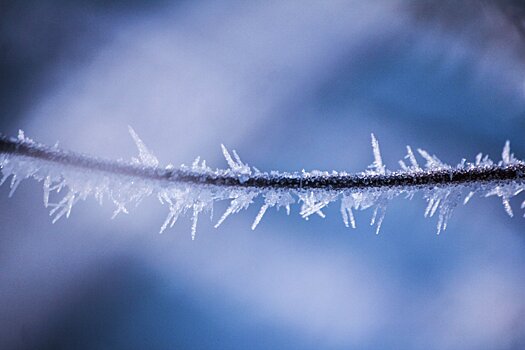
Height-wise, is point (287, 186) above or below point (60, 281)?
below

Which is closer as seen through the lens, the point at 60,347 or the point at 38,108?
the point at 38,108

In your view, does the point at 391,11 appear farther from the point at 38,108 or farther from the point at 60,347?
the point at 60,347

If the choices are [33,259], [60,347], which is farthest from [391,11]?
[60,347]

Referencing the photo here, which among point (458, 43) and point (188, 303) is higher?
point (458, 43)

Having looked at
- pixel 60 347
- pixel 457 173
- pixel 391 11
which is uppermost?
pixel 391 11

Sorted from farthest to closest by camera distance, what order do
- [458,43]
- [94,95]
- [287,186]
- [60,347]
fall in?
1. [60,347]
2. [94,95]
3. [458,43]
4. [287,186]

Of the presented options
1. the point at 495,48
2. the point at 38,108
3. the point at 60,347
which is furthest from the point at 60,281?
the point at 495,48

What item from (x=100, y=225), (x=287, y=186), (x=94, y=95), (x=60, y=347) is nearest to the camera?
(x=287, y=186)

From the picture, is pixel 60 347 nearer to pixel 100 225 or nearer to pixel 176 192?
pixel 100 225

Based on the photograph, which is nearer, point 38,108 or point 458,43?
point 458,43
